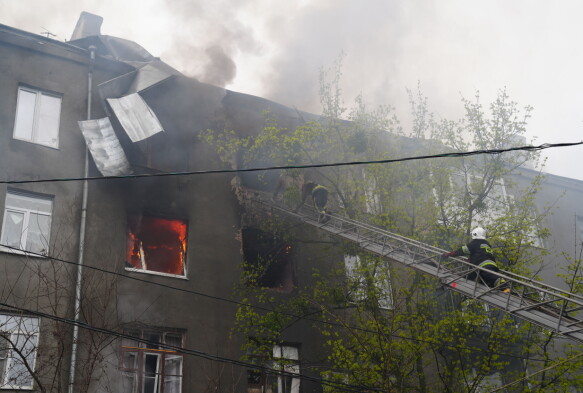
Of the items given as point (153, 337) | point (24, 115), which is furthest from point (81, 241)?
point (24, 115)

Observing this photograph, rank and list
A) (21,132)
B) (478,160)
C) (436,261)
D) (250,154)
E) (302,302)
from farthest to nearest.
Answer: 1. (478,160)
2. (250,154)
3. (302,302)
4. (21,132)
5. (436,261)

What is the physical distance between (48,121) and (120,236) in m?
3.52

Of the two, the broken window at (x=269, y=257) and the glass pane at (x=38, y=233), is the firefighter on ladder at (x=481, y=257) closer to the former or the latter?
the broken window at (x=269, y=257)

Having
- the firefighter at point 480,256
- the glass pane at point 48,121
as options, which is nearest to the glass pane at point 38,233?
the glass pane at point 48,121

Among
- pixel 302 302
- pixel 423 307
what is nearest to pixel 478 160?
pixel 423 307

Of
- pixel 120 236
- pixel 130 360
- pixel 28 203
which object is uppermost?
pixel 28 203

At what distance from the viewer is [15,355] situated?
11898 mm

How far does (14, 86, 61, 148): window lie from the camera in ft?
47.5

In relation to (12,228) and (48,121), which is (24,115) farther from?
(12,228)

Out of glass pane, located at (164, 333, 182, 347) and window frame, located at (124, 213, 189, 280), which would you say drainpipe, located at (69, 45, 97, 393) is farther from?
glass pane, located at (164, 333, 182, 347)

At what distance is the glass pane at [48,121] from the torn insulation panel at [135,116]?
1.36m

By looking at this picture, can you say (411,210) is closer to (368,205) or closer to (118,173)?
(368,205)

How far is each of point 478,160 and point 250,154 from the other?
28.8ft

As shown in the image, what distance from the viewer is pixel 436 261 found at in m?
13.3
